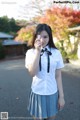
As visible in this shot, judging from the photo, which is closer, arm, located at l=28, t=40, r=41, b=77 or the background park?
arm, located at l=28, t=40, r=41, b=77

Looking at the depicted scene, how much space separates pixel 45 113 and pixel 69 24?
1501cm

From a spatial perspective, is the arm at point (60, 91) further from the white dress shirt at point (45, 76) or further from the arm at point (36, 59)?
the arm at point (36, 59)

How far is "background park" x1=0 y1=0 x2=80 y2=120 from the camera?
5.67m

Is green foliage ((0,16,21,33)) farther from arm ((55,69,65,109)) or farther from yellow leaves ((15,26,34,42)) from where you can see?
arm ((55,69,65,109))

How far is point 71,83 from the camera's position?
890 centimetres

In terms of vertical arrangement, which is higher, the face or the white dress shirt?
the face

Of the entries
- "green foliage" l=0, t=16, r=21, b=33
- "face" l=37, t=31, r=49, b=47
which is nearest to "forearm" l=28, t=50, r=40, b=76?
"face" l=37, t=31, r=49, b=47

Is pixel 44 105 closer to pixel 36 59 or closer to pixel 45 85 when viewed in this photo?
pixel 45 85

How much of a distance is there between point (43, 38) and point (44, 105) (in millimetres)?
716

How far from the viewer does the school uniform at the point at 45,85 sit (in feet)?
8.89

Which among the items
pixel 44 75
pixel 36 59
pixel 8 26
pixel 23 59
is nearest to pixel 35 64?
pixel 36 59

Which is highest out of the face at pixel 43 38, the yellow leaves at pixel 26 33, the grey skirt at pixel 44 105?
the face at pixel 43 38

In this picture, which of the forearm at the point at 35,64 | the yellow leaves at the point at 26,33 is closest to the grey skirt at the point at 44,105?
the forearm at the point at 35,64

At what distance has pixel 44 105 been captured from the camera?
2.77 meters
